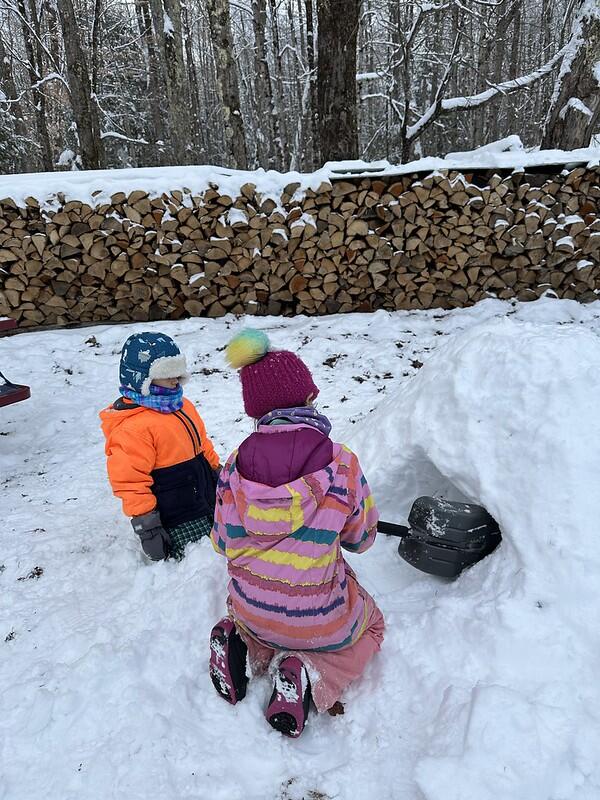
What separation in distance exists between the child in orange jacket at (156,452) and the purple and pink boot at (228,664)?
0.78 m

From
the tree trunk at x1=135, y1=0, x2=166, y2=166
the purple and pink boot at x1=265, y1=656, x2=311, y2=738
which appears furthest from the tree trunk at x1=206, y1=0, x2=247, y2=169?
the purple and pink boot at x1=265, y1=656, x2=311, y2=738

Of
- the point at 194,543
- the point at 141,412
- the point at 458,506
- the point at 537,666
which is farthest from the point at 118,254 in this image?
the point at 537,666

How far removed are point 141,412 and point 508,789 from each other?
1945mm

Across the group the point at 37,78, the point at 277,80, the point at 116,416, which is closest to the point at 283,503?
the point at 116,416

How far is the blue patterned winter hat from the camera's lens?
2332 mm

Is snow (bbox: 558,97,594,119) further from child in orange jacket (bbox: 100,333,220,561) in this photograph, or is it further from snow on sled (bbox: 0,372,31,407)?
snow on sled (bbox: 0,372,31,407)

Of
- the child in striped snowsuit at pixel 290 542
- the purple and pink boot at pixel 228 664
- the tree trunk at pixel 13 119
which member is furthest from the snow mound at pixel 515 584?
the tree trunk at pixel 13 119

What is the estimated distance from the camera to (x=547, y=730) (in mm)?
1443

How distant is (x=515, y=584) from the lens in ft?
5.81

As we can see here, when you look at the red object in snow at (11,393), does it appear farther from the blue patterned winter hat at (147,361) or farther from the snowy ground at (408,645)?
the blue patterned winter hat at (147,361)

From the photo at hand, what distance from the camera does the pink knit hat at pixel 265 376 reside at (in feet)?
5.32

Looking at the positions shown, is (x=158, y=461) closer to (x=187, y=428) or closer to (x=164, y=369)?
(x=187, y=428)

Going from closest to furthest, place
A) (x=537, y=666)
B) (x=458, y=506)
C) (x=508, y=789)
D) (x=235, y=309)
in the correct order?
(x=508, y=789)
(x=537, y=666)
(x=458, y=506)
(x=235, y=309)

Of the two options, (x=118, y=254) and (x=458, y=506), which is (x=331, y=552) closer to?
(x=458, y=506)
